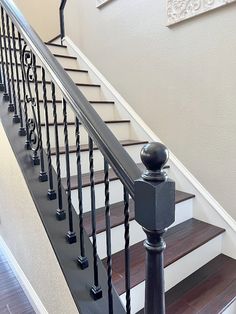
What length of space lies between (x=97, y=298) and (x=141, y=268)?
37 centimetres

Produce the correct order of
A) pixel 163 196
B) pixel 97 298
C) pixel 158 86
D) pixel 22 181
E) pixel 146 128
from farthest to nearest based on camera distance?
pixel 146 128 < pixel 158 86 < pixel 22 181 < pixel 97 298 < pixel 163 196

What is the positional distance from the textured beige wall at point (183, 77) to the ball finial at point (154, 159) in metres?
1.20

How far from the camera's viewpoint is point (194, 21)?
1819 millimetres

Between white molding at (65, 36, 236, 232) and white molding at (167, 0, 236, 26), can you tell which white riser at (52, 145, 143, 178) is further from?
white molding at (167, 0, 236, 26)

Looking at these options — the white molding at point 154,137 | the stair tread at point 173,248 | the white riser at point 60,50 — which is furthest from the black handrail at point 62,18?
the stair tread at point 173,248

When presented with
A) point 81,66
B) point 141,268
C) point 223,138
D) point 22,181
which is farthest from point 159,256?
point 81,66

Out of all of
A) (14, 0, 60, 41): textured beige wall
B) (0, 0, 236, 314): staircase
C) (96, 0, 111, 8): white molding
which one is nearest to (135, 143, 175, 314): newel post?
(0, 0, 236, 314): staircase

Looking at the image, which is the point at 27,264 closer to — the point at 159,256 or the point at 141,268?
the point at 141,268

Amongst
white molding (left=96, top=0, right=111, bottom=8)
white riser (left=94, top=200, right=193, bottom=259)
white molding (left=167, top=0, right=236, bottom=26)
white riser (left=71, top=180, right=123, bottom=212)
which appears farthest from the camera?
white molding (left=96, top=0, right=111, bottom=8)

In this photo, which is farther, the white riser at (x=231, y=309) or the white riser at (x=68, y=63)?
the white riser at (x=68, y=63)

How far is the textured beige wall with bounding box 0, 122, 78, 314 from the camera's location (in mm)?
1229

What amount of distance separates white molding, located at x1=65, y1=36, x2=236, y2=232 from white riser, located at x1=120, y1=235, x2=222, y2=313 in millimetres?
154

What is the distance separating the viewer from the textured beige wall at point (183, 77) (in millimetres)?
1686

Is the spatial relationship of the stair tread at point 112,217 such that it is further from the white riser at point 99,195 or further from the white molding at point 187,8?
the white molding at point 187,8
